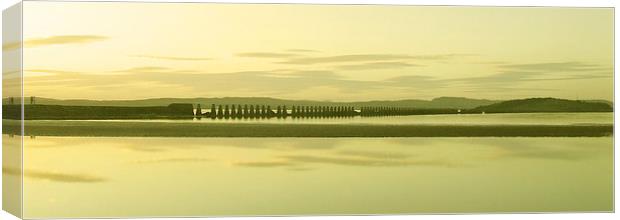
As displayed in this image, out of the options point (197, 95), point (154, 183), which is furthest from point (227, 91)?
point (154, 183)

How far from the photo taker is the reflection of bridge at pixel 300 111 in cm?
1023

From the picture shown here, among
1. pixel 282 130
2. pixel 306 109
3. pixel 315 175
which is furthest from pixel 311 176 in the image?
pixel 306 109

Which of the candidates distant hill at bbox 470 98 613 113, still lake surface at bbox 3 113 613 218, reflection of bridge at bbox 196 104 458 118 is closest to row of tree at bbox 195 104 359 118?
reflection of bridge at bbox 196 104 458 118

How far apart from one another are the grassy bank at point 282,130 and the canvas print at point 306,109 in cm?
1

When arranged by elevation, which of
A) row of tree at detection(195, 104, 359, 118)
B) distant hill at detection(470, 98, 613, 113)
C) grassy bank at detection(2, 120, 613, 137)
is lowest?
grassy bank at detection(2, 120, 613, 137)

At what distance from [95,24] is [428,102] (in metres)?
2.89

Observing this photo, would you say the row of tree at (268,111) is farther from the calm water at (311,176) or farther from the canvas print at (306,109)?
the calm water at (311,176)

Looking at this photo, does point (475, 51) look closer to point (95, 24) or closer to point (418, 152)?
point (418, 152)

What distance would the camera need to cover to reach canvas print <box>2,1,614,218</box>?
10.0m

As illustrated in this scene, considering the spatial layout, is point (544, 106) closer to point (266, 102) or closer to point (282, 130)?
point (282, 130)

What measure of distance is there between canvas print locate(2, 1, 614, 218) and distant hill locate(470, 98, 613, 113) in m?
0.01

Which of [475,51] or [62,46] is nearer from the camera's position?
[62,46]

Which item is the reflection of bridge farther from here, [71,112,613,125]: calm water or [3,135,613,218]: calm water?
[3,135,613,218]: calm water

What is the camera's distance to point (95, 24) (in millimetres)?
9977
